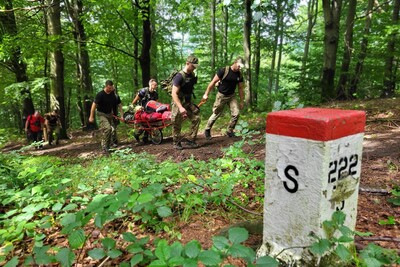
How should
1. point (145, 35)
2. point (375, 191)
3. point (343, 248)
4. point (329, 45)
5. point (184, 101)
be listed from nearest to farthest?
point (343, 248)
point (375, 191)
point (184, 101)
point (329, 45)
point (145, 35)

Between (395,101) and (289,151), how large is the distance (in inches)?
341

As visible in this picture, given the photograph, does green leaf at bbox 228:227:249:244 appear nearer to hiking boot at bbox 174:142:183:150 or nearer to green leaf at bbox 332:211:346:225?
green leaf at bbox 332:211:346:225

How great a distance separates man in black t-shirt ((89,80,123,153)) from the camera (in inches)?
309

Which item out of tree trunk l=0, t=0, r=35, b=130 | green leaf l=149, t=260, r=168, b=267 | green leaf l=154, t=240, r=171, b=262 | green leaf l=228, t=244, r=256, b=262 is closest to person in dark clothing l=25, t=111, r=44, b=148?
tree trunk l=0, t=0, r=35, b=130

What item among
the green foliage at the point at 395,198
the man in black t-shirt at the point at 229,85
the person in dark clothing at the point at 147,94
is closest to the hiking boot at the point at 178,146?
the man in black t-shirt at the point at 229,85

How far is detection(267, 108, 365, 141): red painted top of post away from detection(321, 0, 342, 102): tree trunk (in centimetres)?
847

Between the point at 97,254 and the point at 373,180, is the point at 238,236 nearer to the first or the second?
the point at 97,254

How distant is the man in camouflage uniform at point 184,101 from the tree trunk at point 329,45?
5.27 meters

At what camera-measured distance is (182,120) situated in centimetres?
692

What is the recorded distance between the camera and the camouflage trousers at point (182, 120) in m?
6.83

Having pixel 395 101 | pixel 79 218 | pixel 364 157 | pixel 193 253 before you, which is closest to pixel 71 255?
pixel 79 218

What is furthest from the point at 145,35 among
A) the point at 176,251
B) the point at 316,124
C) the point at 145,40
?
the point at 176,251

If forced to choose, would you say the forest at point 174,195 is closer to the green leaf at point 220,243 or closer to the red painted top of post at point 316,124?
the green leaf at point 220,243

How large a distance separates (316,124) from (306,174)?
333 millimetres
